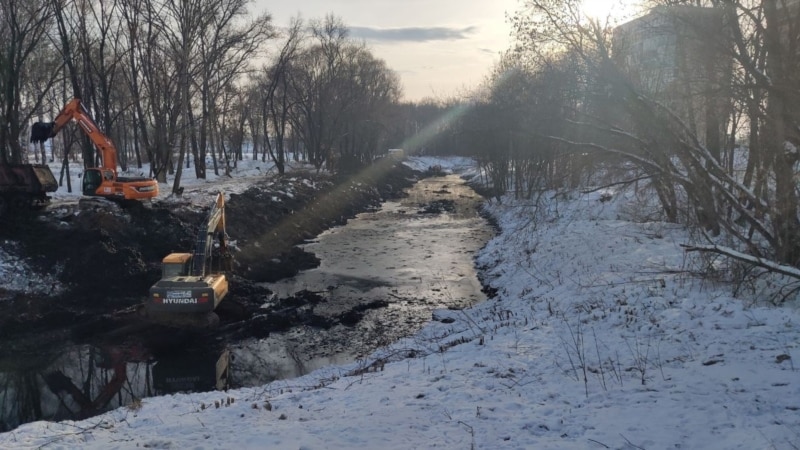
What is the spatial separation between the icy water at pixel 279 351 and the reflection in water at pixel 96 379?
0.02 meters

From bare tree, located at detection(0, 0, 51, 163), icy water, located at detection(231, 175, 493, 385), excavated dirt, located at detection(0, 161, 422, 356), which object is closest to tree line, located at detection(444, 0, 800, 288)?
icy water, located at detection(231, 175, 493, 385)

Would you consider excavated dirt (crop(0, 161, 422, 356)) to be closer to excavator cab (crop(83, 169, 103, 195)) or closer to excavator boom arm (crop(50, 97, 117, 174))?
excavator cab (crop(83, 169, 103, 195))

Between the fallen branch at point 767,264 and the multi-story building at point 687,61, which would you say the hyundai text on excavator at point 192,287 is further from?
the multi-story building at point 687,61

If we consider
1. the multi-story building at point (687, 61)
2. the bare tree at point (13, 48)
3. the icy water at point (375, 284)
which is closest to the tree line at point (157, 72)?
the bare tree at point (13, 48)

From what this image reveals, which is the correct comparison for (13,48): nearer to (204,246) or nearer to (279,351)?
(204,246)

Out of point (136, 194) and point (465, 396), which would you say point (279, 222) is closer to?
point (136, 194)

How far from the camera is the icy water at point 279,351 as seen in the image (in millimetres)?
10797

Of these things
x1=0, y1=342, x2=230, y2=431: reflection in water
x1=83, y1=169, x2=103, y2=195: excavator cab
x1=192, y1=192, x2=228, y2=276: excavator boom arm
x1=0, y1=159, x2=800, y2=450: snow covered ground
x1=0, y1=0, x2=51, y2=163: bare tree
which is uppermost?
x1=0, y1=0, x2=51, y2=163: bare tree

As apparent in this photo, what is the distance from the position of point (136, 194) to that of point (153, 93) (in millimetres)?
14653

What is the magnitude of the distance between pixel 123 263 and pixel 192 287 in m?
6.34

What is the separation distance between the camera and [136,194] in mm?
20234

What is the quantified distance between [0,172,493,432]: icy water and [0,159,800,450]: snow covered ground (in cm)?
210

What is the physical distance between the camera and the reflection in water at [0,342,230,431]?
1020 centimetres

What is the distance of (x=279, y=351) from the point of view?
42.9 feet
